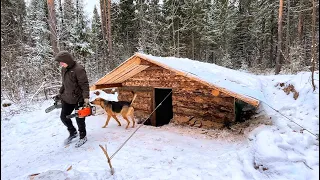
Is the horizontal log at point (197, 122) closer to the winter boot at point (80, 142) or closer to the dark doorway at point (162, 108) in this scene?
the dark doorway at point (162, 108)

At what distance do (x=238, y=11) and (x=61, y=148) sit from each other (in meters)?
31.2

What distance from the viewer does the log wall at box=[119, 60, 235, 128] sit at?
240 inches

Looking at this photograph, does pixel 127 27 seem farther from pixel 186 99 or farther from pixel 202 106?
pixel 202 106

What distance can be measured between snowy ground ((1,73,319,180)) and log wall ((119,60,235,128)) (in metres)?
0.41

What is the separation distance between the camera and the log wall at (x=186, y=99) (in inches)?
240

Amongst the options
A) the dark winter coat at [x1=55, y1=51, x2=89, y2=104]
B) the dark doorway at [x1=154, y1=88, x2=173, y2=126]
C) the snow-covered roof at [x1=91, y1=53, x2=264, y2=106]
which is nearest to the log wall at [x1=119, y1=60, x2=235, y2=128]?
the snow-covered roof at [x1=91, y1=53, x2=264, y2=106]

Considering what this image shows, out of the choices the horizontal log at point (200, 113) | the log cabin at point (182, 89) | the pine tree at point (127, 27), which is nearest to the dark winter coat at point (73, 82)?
the log cabin at point (182, 89)

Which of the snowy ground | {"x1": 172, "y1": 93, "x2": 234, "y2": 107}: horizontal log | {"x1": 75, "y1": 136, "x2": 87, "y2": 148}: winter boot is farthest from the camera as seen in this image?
{"x1": 172, "y1": 93, "x2": 234, "y2": 107}: horizontal log

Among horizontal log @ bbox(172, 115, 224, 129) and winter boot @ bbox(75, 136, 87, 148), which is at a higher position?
winter boot @ bbox(75, 136, 87, 148)

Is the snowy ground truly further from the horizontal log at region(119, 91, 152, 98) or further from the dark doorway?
the horizontal log at region(119, 91, 152, 98)

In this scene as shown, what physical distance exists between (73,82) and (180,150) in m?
2.73

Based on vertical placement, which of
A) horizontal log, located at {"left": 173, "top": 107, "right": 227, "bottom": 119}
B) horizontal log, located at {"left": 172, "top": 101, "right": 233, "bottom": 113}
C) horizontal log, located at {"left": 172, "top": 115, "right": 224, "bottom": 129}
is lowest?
horizontal log, located at {"left": 172, "top": 115, "right": 224, "bottom": 129}

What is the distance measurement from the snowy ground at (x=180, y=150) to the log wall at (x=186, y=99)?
407mm

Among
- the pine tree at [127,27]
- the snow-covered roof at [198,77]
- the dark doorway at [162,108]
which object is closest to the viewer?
the snow-covered roof at [198,77]
